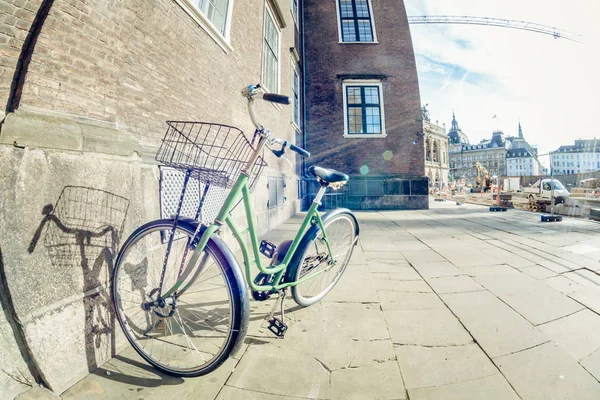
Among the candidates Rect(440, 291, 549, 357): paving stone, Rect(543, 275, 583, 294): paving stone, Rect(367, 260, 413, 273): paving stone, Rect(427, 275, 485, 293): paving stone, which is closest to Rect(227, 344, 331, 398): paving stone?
Rect(440, 291, 549, 357): paving stone

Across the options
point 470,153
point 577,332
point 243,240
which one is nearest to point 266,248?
point 243,240

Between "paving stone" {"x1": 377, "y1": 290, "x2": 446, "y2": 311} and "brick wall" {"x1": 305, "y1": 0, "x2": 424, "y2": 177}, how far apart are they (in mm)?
8714

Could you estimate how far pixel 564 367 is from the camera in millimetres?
1438

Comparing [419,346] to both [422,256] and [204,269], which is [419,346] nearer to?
[204,269]

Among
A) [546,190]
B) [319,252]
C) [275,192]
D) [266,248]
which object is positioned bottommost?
[319,252]

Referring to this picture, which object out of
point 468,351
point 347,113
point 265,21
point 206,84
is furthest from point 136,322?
point 347,113

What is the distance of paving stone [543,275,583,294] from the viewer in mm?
2498

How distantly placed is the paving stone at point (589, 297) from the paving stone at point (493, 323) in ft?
2.36

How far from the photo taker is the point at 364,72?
36.7 ft

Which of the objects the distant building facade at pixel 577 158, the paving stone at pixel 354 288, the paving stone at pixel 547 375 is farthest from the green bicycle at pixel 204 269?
the distant building facade at pixel 577 158

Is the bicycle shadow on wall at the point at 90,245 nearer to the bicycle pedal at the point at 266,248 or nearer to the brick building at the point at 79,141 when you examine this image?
the brick building at the point at 79,141

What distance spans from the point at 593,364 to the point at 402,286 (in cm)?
136

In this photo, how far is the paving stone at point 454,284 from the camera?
8.37 ft

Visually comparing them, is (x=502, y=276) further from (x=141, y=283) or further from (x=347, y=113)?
(x=347, y=113)
